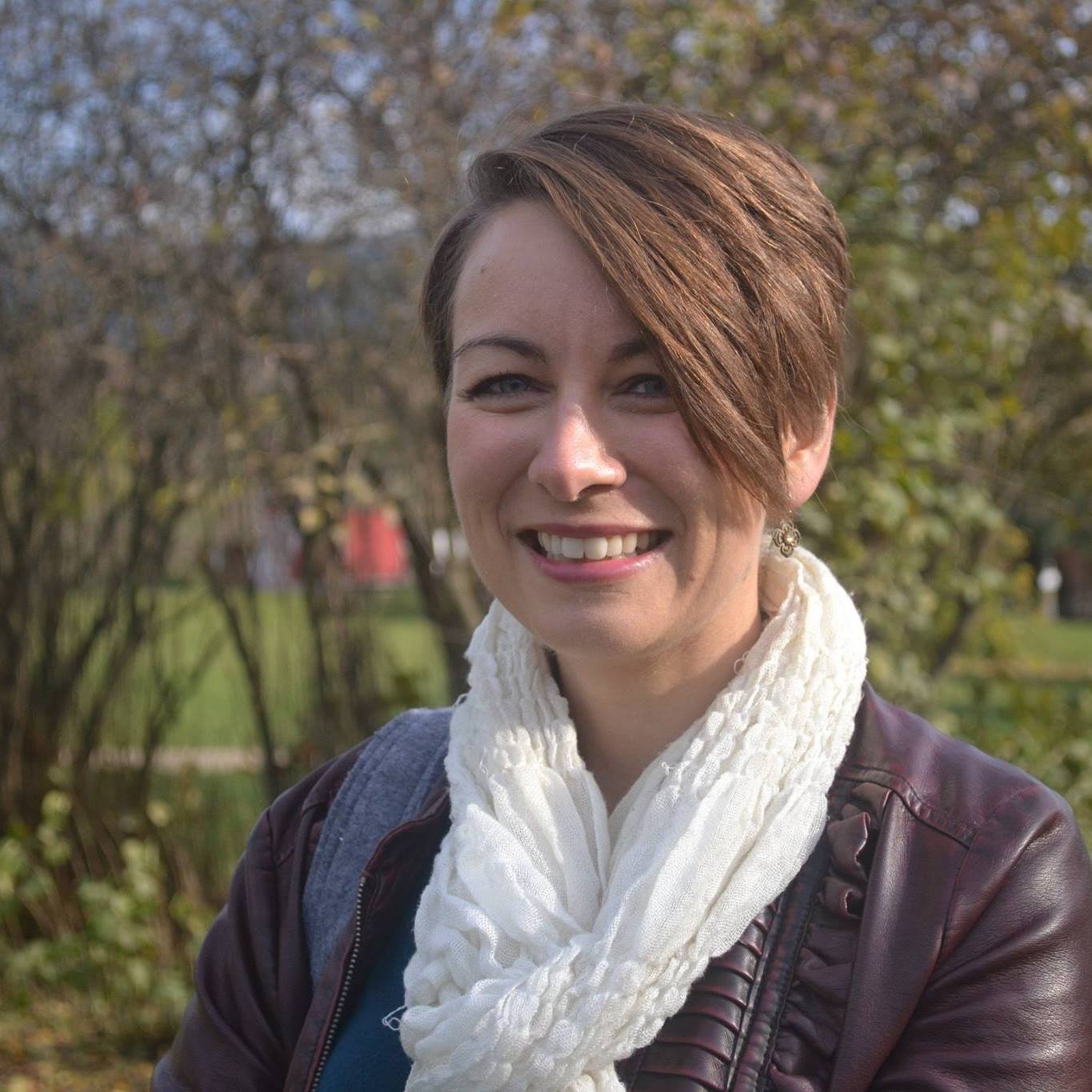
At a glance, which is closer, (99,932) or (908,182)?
(908,182)

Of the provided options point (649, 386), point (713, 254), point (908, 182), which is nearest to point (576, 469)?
point (649, 386)

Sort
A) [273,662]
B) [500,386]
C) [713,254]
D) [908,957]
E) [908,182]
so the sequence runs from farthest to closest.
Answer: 1. [273,662]
2. [908,182]
3. [500,386]
4. [713,254]
5. [908,957]

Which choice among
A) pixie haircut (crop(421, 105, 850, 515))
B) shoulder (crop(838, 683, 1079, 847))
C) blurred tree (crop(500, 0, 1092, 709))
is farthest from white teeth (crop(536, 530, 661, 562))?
blurred tree (crop(500, 0, 1092, 709))

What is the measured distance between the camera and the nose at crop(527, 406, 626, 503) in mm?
1455

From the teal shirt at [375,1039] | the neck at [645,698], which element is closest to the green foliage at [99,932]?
the teal shirt at [375,1039]

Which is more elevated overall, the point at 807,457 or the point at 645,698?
the point at 807,457

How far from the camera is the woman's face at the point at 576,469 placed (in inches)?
57.4

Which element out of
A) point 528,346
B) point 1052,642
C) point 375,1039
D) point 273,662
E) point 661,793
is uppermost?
point 528,346

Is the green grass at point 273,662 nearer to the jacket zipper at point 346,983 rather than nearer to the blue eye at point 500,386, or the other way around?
the jacket zipper at point 346,983

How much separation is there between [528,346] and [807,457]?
38 centimetres

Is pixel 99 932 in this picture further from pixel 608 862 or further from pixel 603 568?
pixel 603 568

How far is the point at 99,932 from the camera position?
4.54 m

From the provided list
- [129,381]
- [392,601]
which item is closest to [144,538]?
[129,381]

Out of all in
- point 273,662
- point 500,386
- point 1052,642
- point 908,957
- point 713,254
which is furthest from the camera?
point 1052,642
